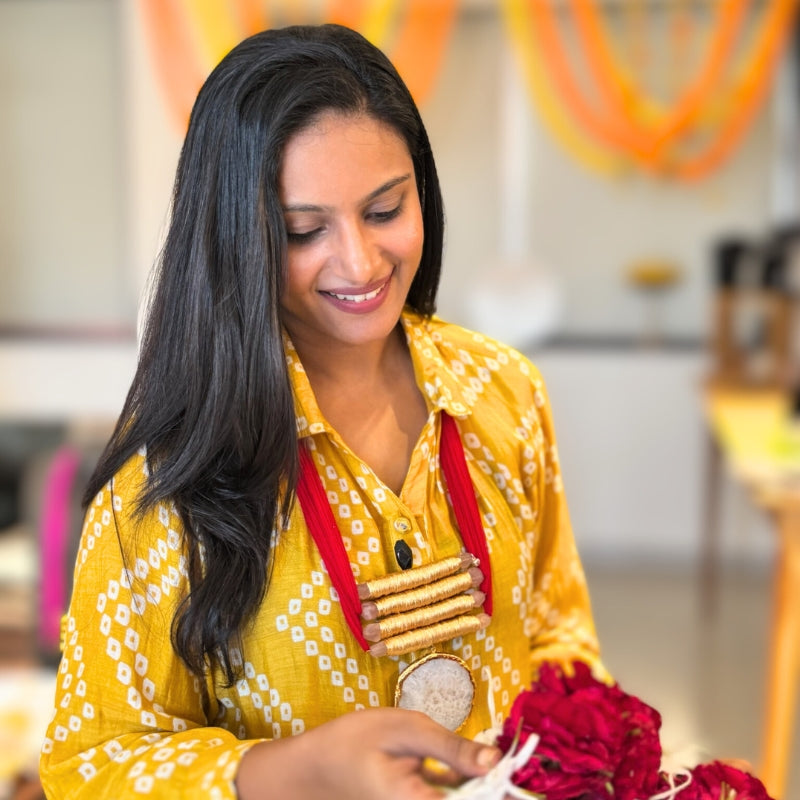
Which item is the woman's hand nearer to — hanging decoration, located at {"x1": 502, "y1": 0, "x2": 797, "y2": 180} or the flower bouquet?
the flower bouquet

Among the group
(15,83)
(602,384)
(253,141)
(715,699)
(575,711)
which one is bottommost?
(715,699)

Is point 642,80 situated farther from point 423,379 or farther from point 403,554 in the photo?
point 403,554

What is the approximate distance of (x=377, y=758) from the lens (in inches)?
33.6

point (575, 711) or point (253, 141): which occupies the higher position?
point (253, 141)

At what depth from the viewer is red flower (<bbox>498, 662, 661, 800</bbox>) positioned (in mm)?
916

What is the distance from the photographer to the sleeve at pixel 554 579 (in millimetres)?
1365

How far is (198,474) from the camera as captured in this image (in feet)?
3.46

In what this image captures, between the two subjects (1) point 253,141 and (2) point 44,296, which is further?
(2) point 44,296

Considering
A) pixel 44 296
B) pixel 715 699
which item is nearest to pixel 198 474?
pixel 715 699

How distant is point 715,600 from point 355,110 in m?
4.15

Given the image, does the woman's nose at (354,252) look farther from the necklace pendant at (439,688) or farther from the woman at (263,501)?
the necklace pendant at (439,688)

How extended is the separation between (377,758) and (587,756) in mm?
184

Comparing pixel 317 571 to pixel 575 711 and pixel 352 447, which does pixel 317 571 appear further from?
pixel 575 711

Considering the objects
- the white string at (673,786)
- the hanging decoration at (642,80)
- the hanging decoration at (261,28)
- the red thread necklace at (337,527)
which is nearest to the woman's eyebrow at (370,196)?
the red thread necklace at (337,527)
